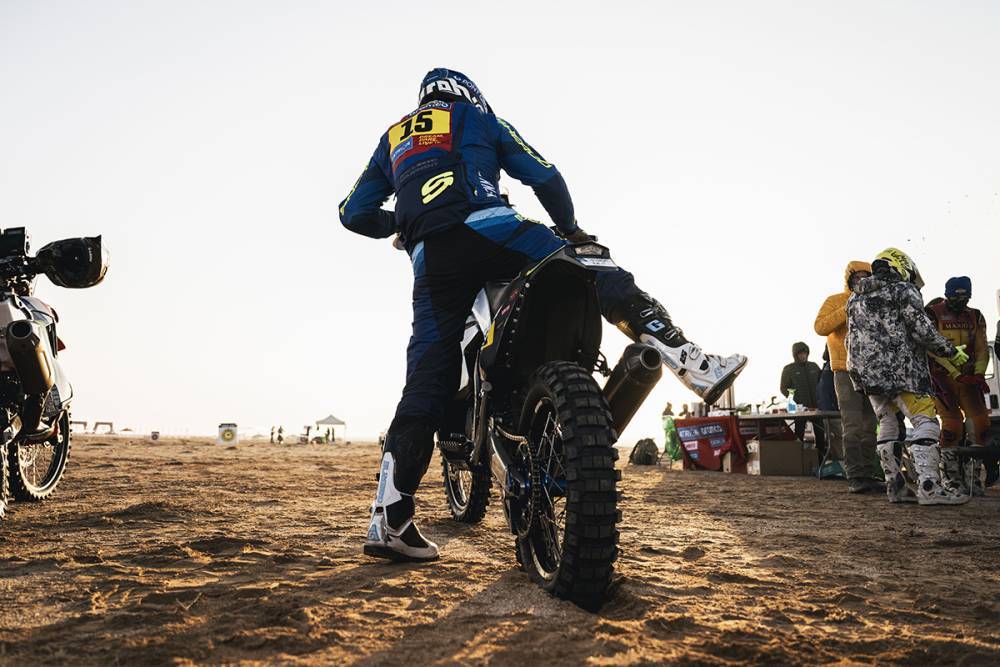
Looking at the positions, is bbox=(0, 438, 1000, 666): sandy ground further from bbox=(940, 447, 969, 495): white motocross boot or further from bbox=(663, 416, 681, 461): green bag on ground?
bbox=(663, 416, 681, 461): green bag on ground

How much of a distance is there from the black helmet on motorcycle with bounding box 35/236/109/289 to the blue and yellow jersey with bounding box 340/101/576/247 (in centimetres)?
268

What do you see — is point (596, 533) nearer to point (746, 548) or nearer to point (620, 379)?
point (620, 379)

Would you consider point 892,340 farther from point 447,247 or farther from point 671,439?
point 671,439

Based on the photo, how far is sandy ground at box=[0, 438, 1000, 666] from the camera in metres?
1.79

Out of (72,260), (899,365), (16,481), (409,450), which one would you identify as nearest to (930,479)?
(899,365)

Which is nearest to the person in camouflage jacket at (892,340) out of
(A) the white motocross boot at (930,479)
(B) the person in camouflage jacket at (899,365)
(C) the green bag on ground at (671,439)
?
(B) the person in camouflage jacket at (899,365)

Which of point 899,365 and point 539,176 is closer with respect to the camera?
point 539,176

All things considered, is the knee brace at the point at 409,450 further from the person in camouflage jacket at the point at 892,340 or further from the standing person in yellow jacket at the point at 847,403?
the standing person in yellow jacket at the point at 847,403

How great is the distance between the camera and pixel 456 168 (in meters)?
3.07

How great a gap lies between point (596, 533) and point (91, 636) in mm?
1396

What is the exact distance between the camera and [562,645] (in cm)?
180

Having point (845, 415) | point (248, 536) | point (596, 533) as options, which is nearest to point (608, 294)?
point (596, 533)

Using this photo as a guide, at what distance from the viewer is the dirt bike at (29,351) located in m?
4.11

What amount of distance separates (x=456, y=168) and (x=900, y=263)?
4805 mm
